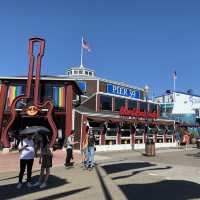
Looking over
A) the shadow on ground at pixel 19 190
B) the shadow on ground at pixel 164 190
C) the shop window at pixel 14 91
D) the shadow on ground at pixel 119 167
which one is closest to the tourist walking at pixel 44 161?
the shadow on ground at pixel 19 190

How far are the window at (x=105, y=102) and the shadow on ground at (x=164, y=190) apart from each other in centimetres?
2561

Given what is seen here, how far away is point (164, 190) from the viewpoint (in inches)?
428

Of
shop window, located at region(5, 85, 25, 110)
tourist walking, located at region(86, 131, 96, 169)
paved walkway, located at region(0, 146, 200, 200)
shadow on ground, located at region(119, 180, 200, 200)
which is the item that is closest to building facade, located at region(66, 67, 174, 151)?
shop window, located at region(5, 85, 25, 110)

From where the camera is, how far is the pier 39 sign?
43094mm

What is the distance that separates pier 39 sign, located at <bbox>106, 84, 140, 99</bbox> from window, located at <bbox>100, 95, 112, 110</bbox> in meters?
3.85

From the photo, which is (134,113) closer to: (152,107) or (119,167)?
(152,107)

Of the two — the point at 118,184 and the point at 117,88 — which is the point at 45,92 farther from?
the point at 118,184

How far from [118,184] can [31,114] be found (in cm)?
1703

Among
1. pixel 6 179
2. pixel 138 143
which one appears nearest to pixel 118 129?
pixel 138 143

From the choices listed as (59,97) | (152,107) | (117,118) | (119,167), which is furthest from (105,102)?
(119,167)

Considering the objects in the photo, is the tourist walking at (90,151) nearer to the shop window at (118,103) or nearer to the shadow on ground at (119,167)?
the shadow on ground at (119,167)

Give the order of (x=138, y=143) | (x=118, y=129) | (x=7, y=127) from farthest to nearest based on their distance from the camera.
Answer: (x=138, y=143) < (x=118, y=129) < (x=7, y=127)

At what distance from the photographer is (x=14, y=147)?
2844 centimetres

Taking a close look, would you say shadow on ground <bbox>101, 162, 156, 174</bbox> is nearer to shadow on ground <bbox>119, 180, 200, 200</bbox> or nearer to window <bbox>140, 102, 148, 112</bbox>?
shadow on ground <bbox>119, 180, 200, 200</bbox>
